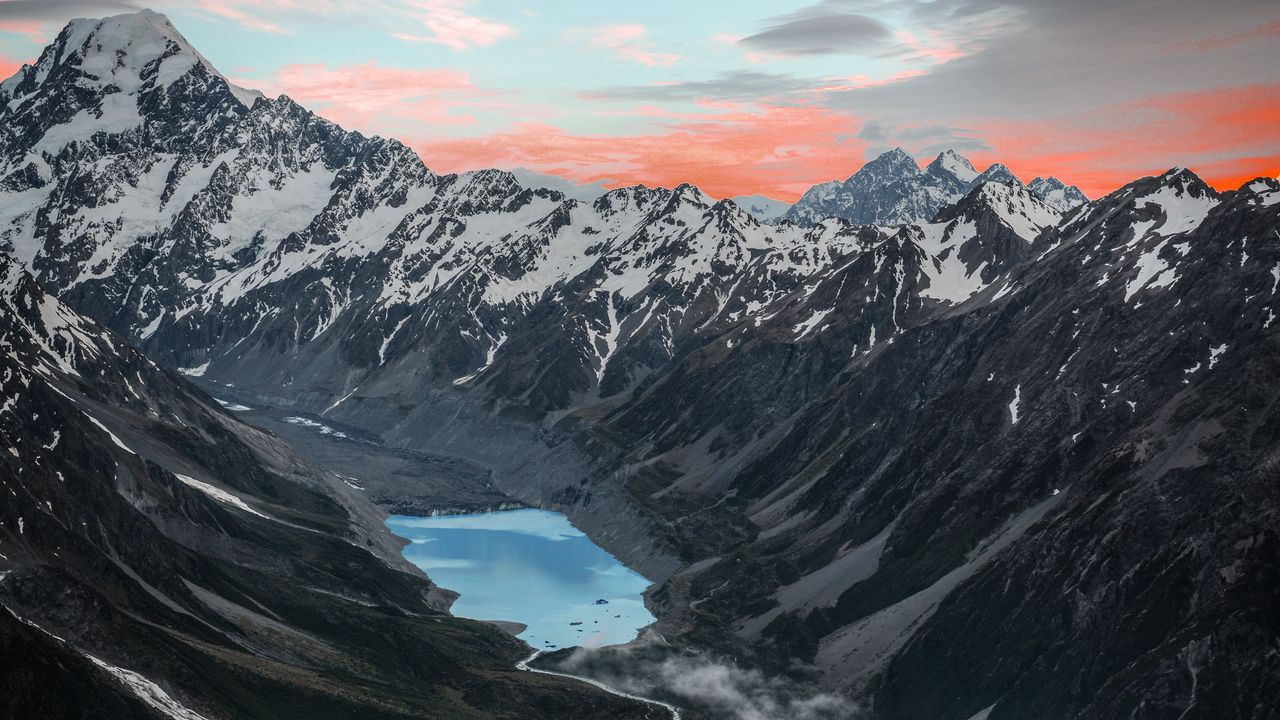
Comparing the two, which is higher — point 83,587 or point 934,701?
point 83,587

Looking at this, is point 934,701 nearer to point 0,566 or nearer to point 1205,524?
point 1205,524

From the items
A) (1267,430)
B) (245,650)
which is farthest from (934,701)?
→ (245,650)

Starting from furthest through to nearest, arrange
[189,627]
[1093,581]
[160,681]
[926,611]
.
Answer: [926,611] → [1093,581] → [189,627] → [160,681]

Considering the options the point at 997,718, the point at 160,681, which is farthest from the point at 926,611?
the point at 160,681

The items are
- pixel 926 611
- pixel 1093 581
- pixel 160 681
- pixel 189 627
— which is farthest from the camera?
pixel 926 611

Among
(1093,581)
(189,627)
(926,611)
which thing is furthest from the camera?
(926,611)

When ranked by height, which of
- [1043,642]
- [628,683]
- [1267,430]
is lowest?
[628,683]

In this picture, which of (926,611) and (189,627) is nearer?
(189,627)

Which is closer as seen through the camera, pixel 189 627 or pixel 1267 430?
pixel 189 627

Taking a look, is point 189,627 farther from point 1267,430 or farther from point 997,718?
point 1267,430
